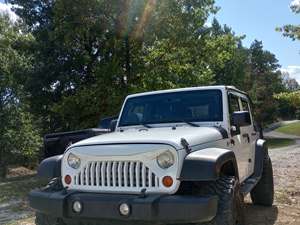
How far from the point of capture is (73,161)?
4992 millimetres

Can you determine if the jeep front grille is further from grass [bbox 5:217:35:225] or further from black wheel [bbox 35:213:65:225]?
grass [bbox 5:217:35:225]

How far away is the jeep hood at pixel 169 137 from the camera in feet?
15.3

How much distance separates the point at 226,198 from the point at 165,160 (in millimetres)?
734

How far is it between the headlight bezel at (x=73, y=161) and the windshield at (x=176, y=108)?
1514mm

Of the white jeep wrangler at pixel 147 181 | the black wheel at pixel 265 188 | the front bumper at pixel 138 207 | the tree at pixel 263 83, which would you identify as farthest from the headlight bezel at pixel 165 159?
the tree at pixel 263 83

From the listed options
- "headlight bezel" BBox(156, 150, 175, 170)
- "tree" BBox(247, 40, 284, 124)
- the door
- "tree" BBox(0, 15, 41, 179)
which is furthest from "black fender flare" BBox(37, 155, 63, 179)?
"tree" BBox(247, 40, 284, 124)

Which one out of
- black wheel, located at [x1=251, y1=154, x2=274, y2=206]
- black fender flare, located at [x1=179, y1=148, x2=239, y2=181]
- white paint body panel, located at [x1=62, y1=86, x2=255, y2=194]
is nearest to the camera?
black fender flare, located at [x1=179, y1=148, x2=239, y2=181]

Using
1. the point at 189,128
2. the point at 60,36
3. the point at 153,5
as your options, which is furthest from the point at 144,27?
the point at 189,128

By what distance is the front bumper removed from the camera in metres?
4.21

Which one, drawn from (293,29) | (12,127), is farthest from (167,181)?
(12,127)

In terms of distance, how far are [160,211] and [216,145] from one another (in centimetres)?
141

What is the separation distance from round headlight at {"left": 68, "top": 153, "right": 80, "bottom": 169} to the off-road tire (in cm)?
137

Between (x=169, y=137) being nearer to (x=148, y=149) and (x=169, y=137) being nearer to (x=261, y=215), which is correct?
(x=148, y=149)

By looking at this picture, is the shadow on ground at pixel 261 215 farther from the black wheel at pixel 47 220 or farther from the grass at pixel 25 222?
the grass at pixel 25 222
